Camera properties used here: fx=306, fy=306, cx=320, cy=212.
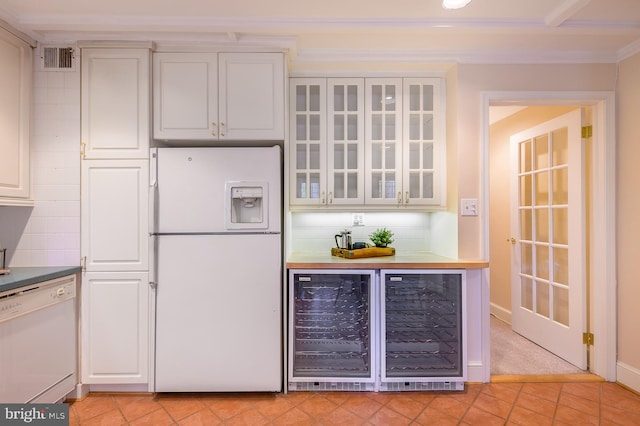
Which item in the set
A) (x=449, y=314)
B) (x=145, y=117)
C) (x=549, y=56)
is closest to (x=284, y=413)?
(x=449, y=314)

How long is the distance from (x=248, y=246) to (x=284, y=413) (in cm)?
112

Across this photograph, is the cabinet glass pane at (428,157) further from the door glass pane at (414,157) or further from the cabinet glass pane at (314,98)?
the cabinet glass pane at (314,98)

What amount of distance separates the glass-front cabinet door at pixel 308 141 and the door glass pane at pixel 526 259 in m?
2.18

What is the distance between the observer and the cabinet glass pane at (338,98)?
257 centimetres

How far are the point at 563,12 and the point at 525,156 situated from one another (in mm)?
1562

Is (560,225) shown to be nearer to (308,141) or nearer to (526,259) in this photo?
(526,259)

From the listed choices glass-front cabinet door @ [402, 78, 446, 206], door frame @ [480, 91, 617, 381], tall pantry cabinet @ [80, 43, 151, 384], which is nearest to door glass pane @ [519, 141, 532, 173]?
door frame @ [480, 91, 617, 381]

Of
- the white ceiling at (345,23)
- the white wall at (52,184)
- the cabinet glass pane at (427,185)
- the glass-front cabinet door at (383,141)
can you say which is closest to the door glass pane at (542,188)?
the white ceiling at (345,23)

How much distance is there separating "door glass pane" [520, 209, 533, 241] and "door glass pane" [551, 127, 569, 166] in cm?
57

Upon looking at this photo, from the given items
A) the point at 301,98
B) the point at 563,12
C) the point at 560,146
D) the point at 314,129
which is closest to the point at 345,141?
the point at 314,129

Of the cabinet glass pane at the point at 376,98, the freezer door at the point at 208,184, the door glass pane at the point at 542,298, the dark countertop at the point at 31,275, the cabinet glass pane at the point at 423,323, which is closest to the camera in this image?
the dark countertop at the point at 31,275

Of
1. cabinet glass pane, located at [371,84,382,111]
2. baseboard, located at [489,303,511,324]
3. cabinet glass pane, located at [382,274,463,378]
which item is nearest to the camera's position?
cabinet glass pane, located at [382,274,463,378]

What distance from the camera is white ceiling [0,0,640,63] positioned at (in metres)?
1.93

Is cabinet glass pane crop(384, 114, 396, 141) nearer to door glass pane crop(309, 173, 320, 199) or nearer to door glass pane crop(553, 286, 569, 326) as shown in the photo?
door glass pane crop(309, 173, 320, 199)
